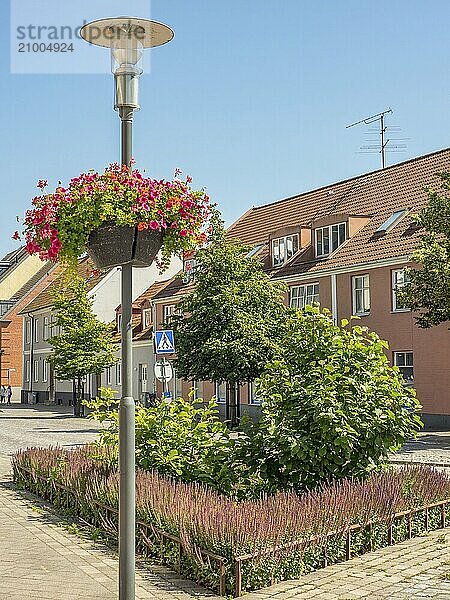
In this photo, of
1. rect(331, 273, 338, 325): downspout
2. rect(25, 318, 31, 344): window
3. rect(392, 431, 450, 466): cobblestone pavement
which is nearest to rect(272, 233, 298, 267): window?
rect(331, 273, 338, 325): downspout

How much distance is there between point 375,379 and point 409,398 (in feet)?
1.96

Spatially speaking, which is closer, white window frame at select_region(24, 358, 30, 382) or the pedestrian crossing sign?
the pedestrian crossing sign

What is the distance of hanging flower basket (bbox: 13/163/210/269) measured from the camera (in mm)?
6984

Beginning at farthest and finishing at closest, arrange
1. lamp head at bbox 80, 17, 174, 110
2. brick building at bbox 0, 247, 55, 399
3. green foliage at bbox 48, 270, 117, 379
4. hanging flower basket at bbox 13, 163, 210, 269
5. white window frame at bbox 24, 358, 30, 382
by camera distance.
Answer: brick building at bbox 0, 247, 55, 399 → white window frame at bbox 24, 358, 30, 382 → green foliage at bbox 48, 270, 117, 379 → hanging flower basket at bbox 13, 163, 210, 269 → lamp head at bbox 80, 17, 174, 110

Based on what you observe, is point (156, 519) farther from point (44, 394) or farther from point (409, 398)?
point (44, 394)

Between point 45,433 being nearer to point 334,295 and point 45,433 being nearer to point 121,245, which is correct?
point 334,295

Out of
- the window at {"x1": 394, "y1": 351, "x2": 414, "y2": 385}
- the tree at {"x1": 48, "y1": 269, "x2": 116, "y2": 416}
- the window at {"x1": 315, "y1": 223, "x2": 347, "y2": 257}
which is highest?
the window at {"x1": 315, "y1": 223, "x2": 347, "y2": 257}

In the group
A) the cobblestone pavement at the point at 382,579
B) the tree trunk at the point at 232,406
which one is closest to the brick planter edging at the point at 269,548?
the cobblestone pavement at the point at 382,579

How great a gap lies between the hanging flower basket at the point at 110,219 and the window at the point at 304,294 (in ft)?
97.6

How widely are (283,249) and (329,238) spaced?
3.56 m

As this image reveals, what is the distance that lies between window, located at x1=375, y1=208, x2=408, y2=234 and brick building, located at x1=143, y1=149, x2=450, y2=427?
1.8 inches

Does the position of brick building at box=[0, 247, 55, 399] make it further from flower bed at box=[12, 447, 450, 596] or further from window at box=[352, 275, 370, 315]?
flower bed at box=[12, 447, 450, 596]

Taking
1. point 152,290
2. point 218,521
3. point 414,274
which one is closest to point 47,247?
point 218,521

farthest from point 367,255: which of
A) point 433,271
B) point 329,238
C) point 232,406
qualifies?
point 433,271
